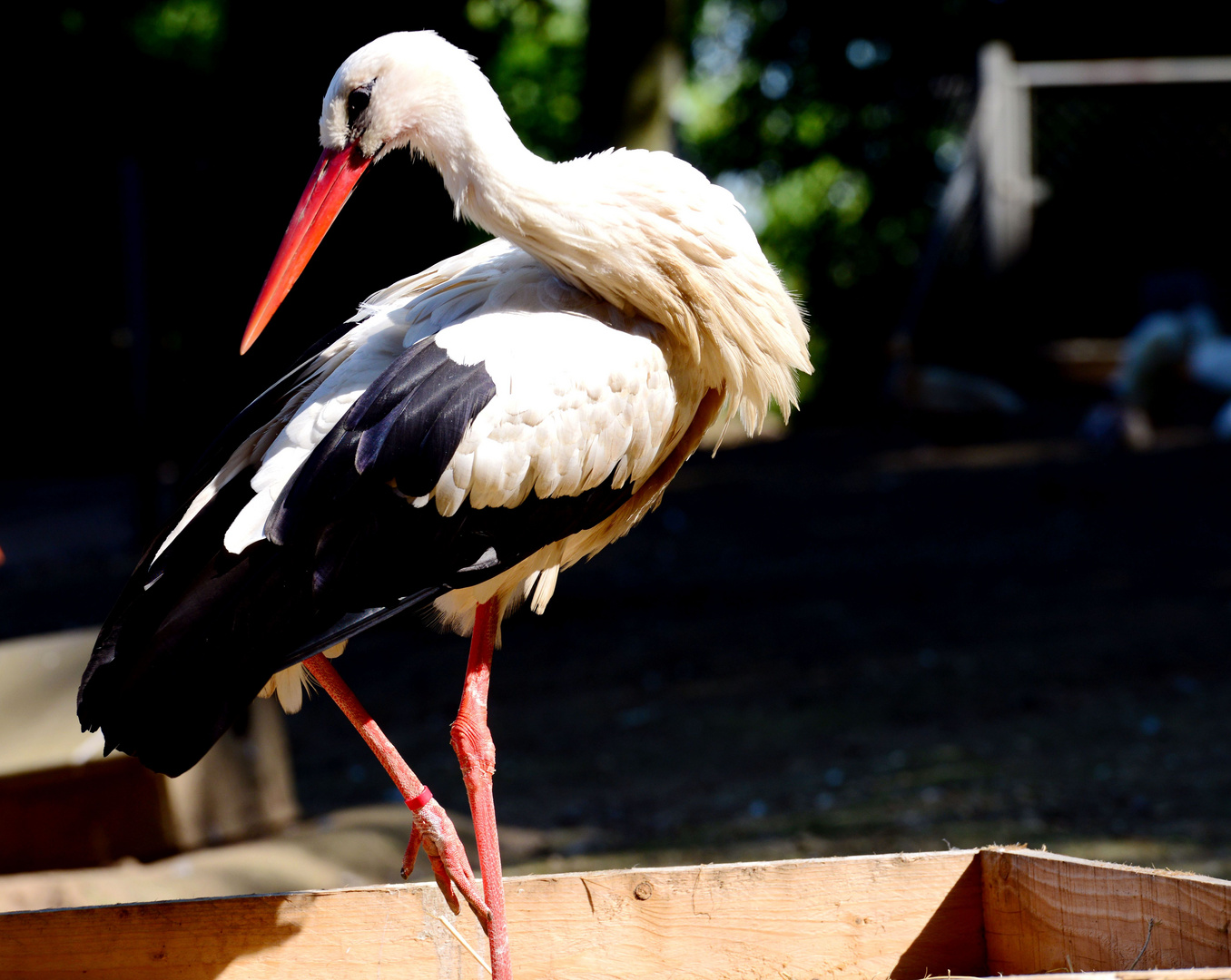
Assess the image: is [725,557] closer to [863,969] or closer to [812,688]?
[812,688]

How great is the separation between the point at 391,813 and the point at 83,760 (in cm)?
113

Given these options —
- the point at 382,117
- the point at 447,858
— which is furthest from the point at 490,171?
the point at 447,858

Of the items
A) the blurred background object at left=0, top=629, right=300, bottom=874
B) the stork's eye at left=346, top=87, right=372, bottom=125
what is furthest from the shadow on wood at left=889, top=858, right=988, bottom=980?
the blurred background object at left=0, top=629, right=300, bottom=874

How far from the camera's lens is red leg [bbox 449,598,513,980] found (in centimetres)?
275

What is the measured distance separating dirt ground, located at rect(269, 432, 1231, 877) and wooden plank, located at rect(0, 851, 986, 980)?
68.4 inches

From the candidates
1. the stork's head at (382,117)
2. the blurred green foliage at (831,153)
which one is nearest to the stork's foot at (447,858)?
the stork's head at (382,117)

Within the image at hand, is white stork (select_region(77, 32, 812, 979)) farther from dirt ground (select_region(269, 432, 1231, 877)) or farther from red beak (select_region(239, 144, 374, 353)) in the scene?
dirt ground (select_region(269, 432, 1231, 877))

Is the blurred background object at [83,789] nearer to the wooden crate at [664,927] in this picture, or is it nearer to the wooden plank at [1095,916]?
the wooden crate at [664,927]

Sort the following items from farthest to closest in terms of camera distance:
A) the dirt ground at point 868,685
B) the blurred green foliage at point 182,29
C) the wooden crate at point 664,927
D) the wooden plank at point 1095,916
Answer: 1. the blurred green foliage at point 182,29
2. the dirt ground at point 868,685
3. the wooden crate at point 664,927
4. the wooden plank at point 1095,916

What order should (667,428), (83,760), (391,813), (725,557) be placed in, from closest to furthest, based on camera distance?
1. (667,428)
2. (83,760)
3. (391,813)
4. (725,557)

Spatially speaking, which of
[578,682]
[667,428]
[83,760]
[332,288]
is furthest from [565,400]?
[578,682]

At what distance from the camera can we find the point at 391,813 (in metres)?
4.88

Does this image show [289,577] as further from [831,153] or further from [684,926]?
[831,153]

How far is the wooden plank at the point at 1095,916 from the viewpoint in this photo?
97.5 inches
